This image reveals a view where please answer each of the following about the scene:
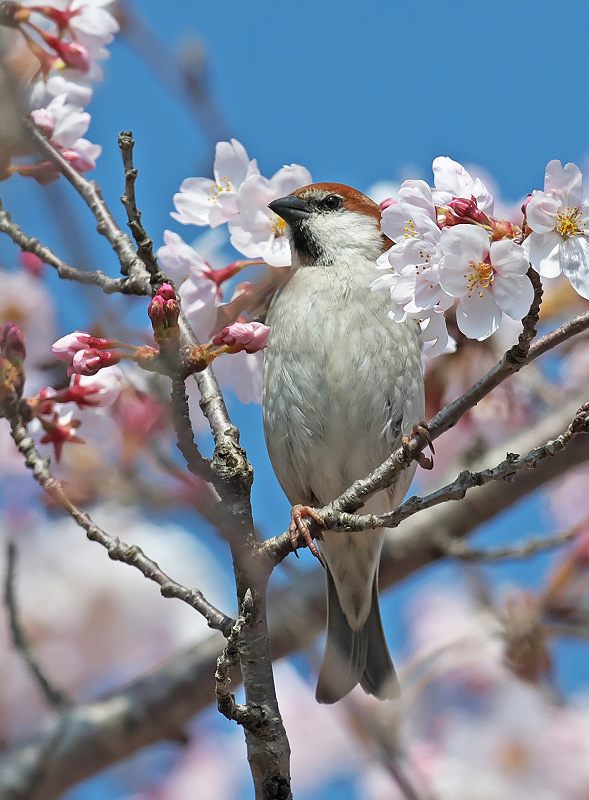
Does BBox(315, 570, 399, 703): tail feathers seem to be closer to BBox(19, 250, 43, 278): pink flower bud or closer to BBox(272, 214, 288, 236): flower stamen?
BBox(272, 214, 288, 236): flower stamen

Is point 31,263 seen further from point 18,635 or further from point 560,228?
point 560,228

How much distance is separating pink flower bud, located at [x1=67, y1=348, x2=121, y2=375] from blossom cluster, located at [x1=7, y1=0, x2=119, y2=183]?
0.93m

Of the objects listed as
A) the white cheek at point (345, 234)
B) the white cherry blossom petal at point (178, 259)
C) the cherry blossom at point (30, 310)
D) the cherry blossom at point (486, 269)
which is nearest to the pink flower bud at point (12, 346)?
the white cherry blossom petal at point (178, 259)

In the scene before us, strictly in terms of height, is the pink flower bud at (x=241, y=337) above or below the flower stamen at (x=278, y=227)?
below

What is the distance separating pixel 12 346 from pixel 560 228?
4.50 feet

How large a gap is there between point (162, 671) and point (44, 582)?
60cm

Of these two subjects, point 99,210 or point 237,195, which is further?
point 237,195

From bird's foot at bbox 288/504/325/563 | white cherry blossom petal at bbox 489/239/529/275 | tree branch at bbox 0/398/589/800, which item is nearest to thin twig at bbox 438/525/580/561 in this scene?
tree branch at bbox 0/398/589/800

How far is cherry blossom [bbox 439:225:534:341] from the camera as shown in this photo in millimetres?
2395

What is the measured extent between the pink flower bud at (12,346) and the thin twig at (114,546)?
132 millimetres

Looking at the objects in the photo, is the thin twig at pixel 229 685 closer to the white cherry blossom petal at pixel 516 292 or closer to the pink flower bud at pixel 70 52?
the white cherry blossom petal at pixel 516 292

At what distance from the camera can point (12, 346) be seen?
2865 millimetres

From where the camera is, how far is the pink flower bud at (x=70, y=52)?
3430 mm

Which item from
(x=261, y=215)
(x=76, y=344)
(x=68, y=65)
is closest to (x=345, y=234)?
(x=261, y=215)
